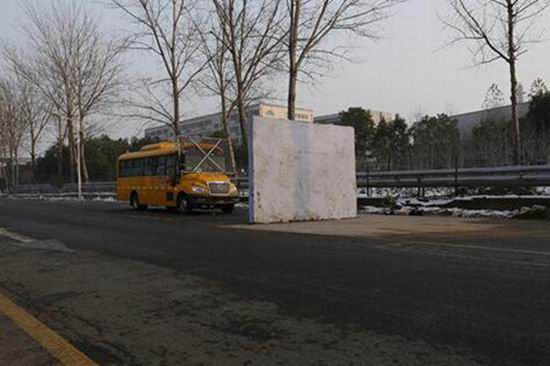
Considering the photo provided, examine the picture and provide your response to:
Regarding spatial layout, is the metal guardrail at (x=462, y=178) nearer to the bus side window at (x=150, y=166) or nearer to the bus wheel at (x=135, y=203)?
the bus side window at (x=150, y=166)

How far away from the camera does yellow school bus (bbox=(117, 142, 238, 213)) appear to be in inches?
862

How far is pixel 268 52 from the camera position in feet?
98.3

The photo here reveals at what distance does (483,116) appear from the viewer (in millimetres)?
60594

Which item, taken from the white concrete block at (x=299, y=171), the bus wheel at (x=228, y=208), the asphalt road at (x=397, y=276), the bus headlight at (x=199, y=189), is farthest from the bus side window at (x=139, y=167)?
the asphalt road at (x=397, y=276)

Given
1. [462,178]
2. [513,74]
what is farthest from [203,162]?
[513,74]

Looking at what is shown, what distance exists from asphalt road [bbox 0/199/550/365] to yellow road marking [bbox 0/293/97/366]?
2047 millimetres

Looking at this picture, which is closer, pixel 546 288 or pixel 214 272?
pixel 546 288

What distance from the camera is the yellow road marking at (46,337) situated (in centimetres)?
472

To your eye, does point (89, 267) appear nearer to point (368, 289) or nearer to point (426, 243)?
point (368, 289)

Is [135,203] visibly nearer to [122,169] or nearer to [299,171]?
[122,169]

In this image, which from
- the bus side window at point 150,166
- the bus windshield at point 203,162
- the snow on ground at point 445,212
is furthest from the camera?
the bus side window at point 150,166

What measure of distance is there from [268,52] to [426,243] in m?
A: 20.8

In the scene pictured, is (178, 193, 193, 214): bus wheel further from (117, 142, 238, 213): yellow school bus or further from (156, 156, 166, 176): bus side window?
(156, 156, 166, 176): bus side window

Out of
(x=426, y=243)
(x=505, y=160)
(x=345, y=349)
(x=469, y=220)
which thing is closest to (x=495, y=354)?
(x=345, y=349)
